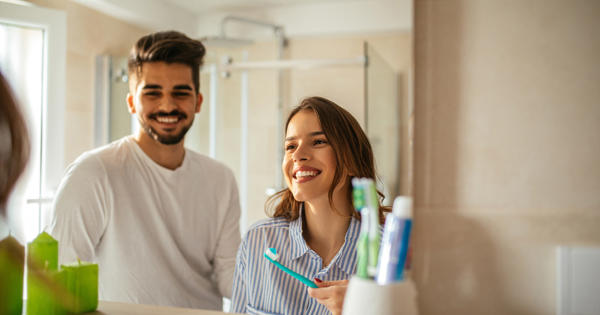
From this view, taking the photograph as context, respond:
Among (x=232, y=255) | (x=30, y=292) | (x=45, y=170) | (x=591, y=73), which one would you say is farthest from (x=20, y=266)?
(x=591, y=73)

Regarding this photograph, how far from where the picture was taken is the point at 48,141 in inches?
32.7

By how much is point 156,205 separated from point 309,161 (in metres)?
0.35

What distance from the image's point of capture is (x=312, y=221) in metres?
0.74

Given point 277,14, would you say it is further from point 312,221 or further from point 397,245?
point 397,245

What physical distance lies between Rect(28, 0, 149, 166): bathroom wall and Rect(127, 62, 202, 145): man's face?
0.12 metres

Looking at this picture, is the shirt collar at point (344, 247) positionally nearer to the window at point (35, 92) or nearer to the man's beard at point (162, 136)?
the man's beard at point (162, 136)

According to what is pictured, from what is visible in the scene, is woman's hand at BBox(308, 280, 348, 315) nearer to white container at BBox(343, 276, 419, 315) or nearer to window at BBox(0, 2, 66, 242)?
white container at BBox(343, 276, 419, 315)

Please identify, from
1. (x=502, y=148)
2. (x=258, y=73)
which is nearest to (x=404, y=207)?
(x=502, y=148)

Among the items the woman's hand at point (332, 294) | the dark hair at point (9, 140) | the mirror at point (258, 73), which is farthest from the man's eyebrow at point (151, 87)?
the woman's hand at point (332, 294)

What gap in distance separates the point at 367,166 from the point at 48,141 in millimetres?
617

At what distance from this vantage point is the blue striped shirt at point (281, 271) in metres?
0.68

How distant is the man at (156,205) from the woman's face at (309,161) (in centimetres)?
25

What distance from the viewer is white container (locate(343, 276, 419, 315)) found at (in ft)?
1.43

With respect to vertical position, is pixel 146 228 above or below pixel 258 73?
below
